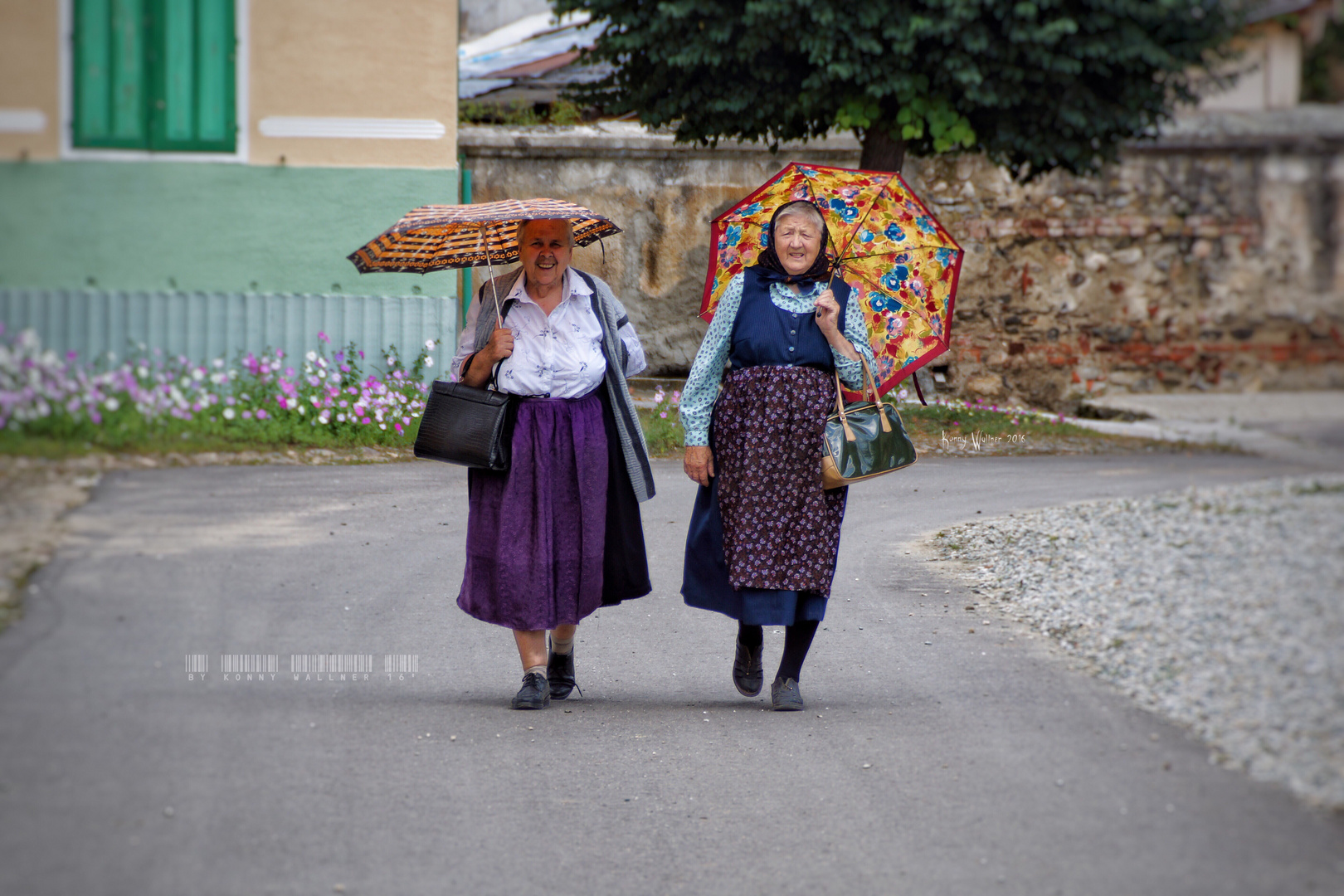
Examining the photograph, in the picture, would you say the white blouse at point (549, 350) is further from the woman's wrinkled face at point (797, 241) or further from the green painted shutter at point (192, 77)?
the green painted shutter at point (192, 77)

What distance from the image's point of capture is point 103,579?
75.9 inches

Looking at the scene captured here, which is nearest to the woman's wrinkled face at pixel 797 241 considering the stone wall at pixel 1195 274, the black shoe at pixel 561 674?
the stone wall at pixel 1195 274

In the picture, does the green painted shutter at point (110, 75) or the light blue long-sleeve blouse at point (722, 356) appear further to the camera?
the light blue long-sleeve blouse at point (722, 356)

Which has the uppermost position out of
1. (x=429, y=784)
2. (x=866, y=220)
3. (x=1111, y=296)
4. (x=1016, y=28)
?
(x=1016, y=28)

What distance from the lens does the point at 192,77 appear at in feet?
6.11

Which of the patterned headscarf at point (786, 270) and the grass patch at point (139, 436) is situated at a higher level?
the patterned headscarf at point (786, 270)

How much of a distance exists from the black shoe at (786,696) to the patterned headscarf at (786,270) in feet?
4.24

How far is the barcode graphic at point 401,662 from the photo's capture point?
4039mm

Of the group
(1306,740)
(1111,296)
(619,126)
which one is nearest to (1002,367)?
(1111,296)

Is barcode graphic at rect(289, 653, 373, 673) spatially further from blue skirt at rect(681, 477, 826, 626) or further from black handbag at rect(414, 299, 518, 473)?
blue skirt at rect(681, 477, 826, 626)

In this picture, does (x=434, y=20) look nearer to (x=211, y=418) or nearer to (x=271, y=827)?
(x=211, y=418)

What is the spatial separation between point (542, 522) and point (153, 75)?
213 centimetres

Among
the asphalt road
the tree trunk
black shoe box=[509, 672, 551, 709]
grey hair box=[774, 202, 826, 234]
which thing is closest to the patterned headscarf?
grey hair box=[774, 202, 826, 234]

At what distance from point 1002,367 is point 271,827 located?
271 centimetres
